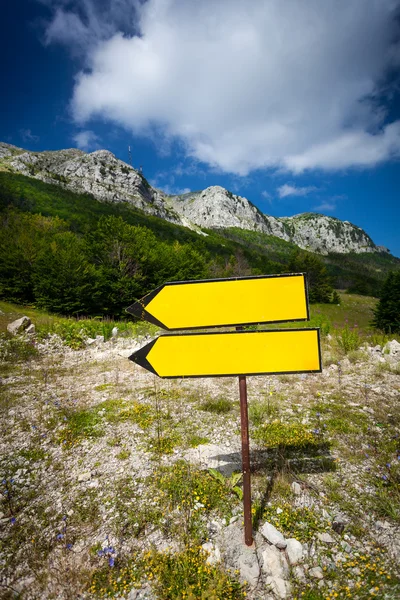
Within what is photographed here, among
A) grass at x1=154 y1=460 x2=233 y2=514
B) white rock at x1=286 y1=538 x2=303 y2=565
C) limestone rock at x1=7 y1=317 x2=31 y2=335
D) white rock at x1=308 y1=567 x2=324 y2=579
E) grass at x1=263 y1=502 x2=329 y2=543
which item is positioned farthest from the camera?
limestone rock at x1=7 y1=317 x2=31 y2=335

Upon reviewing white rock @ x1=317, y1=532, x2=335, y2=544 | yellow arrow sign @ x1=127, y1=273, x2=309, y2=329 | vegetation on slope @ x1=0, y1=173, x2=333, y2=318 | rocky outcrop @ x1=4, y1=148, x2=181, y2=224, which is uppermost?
rocky outcrop @ x1=4, y1=148, x2=181, y2=224

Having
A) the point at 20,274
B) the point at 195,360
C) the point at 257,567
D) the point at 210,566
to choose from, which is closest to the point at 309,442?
the point at 257,567

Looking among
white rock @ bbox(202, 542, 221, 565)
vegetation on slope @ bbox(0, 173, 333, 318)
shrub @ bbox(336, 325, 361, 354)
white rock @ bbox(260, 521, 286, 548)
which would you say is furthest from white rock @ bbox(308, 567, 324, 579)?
vegetation on slope @ bbox(0, 173, 333, 318)

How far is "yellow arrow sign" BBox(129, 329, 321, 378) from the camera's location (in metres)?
2.01

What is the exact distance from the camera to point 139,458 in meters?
3.51

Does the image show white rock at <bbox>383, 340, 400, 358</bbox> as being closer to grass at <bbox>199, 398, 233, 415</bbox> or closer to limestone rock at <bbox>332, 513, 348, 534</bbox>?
grass at <bbox>199, 398, 233, 415</bbox>

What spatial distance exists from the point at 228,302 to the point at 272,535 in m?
2.19

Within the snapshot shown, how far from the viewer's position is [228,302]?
212cm

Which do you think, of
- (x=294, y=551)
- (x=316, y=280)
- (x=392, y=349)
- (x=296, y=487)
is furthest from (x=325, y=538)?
(x=316, y=280)

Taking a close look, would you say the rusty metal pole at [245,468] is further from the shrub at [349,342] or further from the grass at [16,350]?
the grass at [16,350]

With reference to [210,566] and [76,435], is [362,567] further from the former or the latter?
[76,435]

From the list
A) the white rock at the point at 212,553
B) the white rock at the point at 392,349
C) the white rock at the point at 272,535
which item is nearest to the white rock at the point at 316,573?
the white rock at the point at 272,535

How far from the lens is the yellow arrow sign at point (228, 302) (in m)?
2.04

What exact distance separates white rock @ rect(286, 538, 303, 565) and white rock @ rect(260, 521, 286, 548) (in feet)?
0.17
